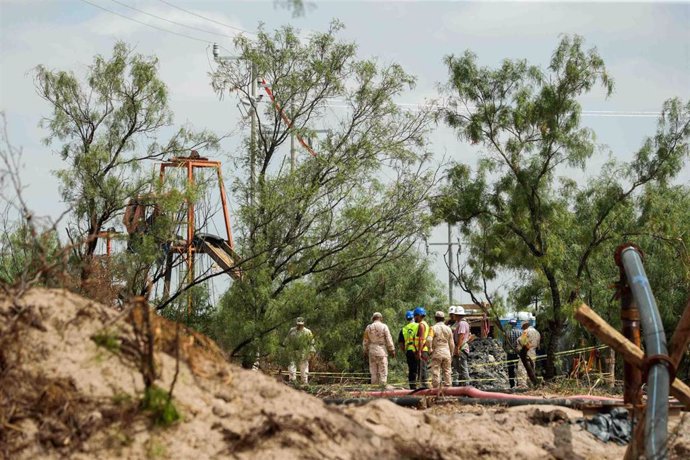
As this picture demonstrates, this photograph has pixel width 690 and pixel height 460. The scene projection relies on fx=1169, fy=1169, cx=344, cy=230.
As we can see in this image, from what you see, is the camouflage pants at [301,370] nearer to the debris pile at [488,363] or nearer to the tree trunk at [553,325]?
the debris pile at [488,363]

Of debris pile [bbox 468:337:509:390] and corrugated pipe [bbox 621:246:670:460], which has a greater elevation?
debris pile [bbox 468:337:509:390]

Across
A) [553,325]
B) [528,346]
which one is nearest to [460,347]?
[528,346]

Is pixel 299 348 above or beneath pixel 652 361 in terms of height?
above

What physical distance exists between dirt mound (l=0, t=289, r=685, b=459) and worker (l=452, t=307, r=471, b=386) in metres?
12.1

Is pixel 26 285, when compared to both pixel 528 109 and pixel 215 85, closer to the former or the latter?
pixel 528 109

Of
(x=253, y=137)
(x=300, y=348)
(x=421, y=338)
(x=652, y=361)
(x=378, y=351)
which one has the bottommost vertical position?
(x=652, y=361)

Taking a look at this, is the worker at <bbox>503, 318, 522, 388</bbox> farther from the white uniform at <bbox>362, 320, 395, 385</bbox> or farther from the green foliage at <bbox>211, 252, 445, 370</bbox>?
the green foliage at <bbox>211, 252, 445, 370</bbox>

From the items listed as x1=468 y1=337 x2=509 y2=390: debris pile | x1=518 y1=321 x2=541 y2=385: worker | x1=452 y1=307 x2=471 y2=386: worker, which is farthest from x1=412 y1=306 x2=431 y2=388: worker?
x1=518 y1=321 x2=541 y2=385: worker

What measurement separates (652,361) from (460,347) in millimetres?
11047

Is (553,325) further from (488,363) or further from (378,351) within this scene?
(378,351)

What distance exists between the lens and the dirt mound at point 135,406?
7.73 meters

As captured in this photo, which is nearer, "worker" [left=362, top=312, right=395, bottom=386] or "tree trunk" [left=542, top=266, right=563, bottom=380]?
"worker" [left=362, top=312, right=395, bottom=386]

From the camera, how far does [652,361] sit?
10.5 meters

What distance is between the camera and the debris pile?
2470 cm
